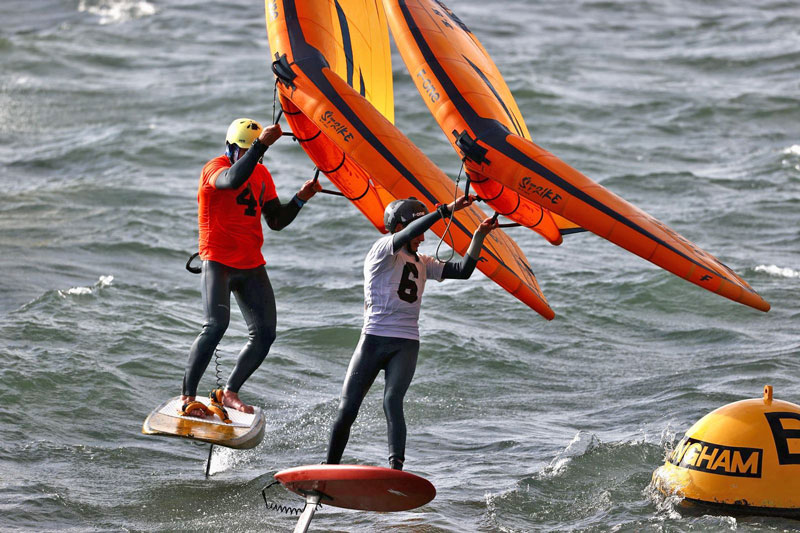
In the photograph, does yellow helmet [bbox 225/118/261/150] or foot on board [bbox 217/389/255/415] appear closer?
yellow helmet [bbox 225/118/261/150]

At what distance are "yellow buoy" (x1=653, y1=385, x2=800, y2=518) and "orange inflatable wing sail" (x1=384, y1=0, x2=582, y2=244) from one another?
6.95 ft

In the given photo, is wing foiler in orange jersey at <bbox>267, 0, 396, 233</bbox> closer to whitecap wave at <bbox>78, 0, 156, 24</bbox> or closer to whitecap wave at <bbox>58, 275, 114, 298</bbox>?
whitecap wave at <bbox>58, 275, 114, 298</bbox>

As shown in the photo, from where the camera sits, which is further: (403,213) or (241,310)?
(241,310)

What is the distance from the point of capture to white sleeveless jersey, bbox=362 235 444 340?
24.2 feet

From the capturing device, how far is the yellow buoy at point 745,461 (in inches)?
305

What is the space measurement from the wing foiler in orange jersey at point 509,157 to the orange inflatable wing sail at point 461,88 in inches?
0.4

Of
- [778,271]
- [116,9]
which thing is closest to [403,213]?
[778,271]

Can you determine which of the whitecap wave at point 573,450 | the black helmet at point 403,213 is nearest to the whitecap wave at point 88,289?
the whitecap wave at point 573,450

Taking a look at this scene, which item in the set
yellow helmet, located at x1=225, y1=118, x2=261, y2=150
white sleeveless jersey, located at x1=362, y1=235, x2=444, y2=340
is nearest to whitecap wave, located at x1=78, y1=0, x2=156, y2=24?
yellow helmet, located at x1=225, y1=118, x2=261, y2=150

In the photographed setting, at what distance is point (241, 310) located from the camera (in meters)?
8.41

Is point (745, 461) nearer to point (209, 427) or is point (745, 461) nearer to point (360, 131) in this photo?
point (360, 131)

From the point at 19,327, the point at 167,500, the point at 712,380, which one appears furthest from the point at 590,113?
the point at 167,500

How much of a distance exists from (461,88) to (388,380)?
106 inches

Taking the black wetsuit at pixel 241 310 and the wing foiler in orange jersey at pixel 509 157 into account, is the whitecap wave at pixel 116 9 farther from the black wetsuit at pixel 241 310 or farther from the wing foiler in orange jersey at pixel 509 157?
the black wetsuit at pixel 241 310
